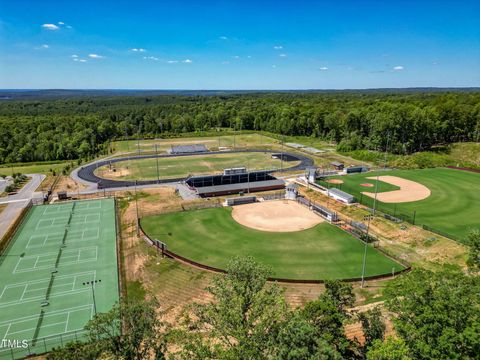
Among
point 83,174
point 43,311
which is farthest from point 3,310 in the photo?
point 83,174

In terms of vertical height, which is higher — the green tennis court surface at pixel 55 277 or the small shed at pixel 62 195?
the small shed at pixel 62 195

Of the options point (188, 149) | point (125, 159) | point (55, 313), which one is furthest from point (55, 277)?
point (188, 149)

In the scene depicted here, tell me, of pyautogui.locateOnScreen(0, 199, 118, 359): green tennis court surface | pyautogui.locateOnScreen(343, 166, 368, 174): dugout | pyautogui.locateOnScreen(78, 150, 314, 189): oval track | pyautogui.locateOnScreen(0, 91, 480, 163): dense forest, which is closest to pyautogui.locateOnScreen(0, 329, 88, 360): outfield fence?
pyautogui.locateOnScreen(0, 199, 118, 359): green tennis court surface

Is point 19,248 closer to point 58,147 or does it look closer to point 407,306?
point 407,306

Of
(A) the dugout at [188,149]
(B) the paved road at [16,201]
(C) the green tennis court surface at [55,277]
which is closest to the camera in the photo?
(C) the green tennis court surface at [55,277]

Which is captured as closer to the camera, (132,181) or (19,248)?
(19,248)

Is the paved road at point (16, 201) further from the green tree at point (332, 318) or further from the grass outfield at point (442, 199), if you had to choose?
the grass outfield at point (442, 199)

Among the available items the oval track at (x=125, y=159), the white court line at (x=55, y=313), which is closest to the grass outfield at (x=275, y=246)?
the white court line at (x=55, y=313)

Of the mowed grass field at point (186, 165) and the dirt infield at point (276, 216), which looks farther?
the mowed grass field at point (186, 165)
